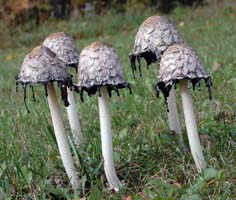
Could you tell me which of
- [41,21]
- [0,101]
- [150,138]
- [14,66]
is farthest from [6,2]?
[150,138]

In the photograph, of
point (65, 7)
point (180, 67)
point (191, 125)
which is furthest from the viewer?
point (65, 7)

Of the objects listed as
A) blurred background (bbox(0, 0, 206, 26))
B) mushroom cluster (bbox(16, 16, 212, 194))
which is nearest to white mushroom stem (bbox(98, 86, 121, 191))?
mushroom cluster (bbox(16, 16, 212, 194))

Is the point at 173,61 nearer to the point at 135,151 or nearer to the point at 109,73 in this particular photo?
the point at 109,73

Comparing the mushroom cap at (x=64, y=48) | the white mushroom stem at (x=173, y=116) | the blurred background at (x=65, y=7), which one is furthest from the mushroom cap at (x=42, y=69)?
the blurred background at (x=65, y=7)

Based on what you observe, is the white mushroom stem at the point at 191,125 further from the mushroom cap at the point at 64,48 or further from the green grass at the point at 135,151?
the mushroom cap at the point at 64,48

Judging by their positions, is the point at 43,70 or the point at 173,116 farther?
the point at 173,116

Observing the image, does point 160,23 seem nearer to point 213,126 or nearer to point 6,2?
point 213,126

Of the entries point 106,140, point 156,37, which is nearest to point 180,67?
point 156,37
